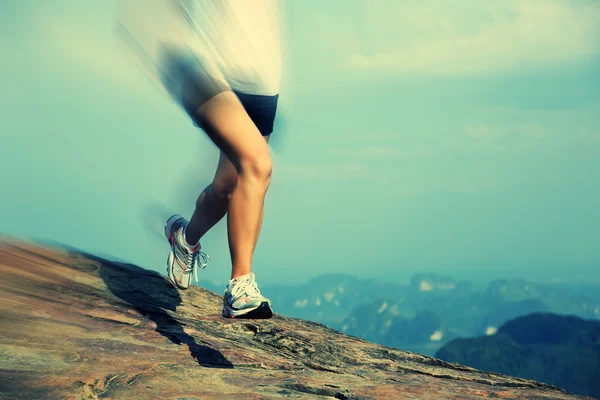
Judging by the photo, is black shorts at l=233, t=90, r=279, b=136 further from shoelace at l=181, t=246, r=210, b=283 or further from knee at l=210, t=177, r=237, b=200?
shoelace at l=181, t=246, r=210, b=283

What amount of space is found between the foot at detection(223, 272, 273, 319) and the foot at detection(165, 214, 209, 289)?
1.69 metres

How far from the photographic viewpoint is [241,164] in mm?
3629

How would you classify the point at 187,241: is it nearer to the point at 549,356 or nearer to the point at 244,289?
the point at 244,289

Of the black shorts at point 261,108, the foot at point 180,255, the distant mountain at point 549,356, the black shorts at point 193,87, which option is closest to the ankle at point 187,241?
the foot at point 180,255

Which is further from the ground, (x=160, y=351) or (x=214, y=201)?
(x=214, y=201)

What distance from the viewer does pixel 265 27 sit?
146 inches

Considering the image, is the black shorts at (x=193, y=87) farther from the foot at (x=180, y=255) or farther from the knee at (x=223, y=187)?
the foot at (x=180, y=255)

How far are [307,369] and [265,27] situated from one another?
248 centimetres

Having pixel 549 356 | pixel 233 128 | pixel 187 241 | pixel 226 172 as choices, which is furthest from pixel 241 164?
pixel 549 356

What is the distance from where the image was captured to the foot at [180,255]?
17.2ft

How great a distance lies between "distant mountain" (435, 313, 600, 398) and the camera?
313 ft

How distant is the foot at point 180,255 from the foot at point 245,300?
1.69m

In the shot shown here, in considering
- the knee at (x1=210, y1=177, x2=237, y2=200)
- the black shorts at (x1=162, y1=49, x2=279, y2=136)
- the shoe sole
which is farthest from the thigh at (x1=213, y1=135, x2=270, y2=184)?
the shoe sole

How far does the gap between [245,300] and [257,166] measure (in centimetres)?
87
